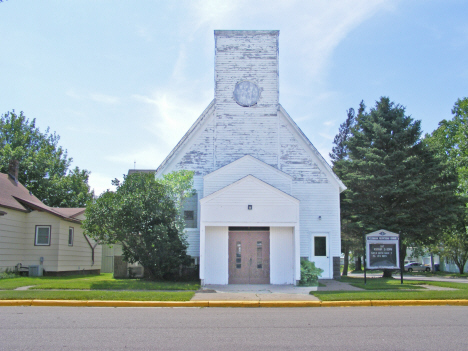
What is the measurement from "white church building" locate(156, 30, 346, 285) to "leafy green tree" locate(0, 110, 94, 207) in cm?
1913

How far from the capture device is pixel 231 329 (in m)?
9.59

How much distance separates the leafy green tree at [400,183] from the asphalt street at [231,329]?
46.4ft

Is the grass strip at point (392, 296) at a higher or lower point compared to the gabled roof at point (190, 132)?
lower

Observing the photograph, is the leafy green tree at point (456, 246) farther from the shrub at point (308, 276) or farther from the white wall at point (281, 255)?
the white wall at point (281, 255)

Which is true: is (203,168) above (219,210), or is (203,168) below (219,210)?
above

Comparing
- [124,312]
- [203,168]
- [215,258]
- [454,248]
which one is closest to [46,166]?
[203,168]

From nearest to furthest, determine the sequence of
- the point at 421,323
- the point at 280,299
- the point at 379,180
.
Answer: the point at 421,323
the point at 280,299
the point at 379,180

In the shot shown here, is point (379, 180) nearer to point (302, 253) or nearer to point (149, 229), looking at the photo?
point (302, 253)

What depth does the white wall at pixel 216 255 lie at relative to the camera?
19781mm

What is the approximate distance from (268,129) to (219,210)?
6200mm

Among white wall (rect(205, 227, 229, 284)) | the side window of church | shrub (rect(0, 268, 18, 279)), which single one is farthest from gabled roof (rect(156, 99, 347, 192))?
shrub (rect(0, 268, 18, 279))

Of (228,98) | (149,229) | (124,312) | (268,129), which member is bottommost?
(124,312)

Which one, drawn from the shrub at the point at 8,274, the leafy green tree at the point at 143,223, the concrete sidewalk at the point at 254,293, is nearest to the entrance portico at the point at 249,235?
the concrete sidewalk at the point at 254,293

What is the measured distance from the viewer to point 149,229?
19.6 metres
